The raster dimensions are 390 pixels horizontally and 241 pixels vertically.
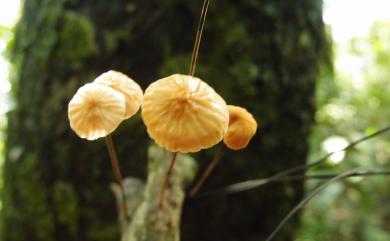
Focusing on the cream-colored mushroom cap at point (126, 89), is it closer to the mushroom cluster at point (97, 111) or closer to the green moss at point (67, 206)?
the mushroom cluster at point (97, 111)

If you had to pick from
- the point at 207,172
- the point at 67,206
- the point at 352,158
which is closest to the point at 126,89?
the point at 207,172

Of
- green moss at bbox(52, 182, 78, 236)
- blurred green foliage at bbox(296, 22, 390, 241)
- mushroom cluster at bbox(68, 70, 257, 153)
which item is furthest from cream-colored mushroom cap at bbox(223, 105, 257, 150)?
blurred green foliage at bbox(296, 22, 390, 241)

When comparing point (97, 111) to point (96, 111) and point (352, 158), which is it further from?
point (352, 158)

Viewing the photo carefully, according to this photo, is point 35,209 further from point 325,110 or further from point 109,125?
point 325,110

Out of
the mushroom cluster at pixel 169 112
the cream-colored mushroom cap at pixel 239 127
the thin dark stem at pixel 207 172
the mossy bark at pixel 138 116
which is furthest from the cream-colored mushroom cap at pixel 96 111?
the mossy bark at pixel 138 116

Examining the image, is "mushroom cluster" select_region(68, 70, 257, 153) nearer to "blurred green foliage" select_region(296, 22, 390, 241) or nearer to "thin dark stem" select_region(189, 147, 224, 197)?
"thin dark stem" select_region(189, 147, 224, 197)
